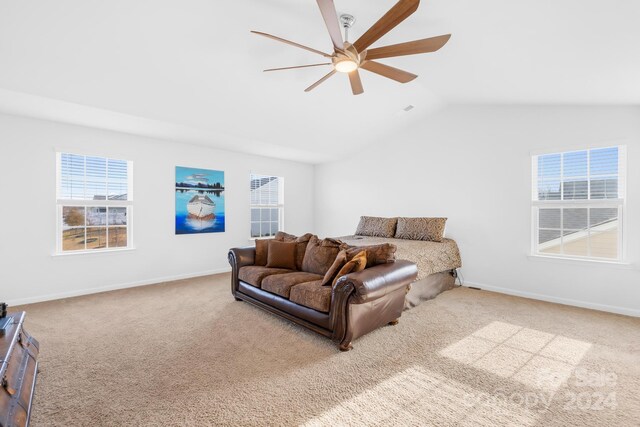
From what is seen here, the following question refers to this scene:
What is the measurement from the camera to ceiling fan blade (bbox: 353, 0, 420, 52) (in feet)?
6.00

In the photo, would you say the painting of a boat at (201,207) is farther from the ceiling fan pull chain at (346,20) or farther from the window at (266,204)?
the ceiling fan pull chain at (346,20)

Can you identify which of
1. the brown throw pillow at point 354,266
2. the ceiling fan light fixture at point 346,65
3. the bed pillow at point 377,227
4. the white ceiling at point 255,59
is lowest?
the brown throw pillow at point 354,266

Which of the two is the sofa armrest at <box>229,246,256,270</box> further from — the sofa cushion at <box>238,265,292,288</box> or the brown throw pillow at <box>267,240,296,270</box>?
the brown throw pillow at <box>267,240,296,270</box>

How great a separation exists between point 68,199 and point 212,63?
295 cm

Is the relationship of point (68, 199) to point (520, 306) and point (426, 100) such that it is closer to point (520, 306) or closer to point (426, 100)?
point (426, 100)

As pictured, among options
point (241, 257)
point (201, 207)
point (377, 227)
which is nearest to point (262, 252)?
point (241, 257)

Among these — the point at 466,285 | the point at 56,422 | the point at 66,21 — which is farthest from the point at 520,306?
the point at 66,21

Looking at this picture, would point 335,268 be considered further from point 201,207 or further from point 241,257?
point 201,207

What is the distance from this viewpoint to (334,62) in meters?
2.43

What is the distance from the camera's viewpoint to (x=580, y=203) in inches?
149

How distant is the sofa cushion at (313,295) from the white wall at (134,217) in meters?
3.08

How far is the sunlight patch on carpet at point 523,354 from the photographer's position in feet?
7.21

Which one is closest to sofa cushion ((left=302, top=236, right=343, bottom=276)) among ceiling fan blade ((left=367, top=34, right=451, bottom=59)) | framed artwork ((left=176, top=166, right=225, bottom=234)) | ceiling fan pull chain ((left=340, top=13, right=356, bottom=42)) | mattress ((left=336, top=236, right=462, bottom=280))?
mattress ((left=336, top=236, right=462, bottom=280))

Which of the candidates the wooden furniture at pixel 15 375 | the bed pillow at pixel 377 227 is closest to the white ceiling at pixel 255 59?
the bed pillow at pixel 377 227
